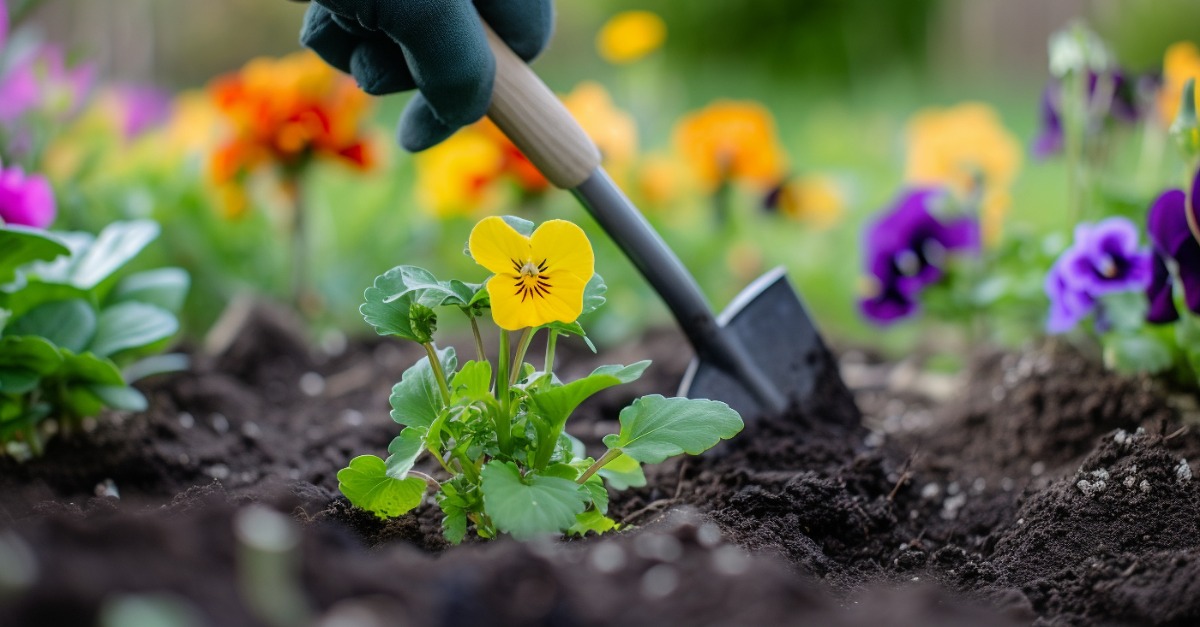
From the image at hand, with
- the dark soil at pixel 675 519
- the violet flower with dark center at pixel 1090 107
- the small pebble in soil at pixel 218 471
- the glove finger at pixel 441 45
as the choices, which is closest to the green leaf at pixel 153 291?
the dark soil at pixel 675 519

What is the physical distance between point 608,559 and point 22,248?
763mm

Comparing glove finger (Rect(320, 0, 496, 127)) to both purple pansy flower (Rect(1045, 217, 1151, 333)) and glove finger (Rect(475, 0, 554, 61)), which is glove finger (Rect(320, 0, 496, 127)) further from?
purple pansy flower (Rect(1045, 217, 1151, 333))

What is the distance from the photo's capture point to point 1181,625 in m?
0.79

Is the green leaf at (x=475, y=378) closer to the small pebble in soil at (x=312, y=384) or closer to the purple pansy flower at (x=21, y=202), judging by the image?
the purple pansy flower at (x=21, y=202)

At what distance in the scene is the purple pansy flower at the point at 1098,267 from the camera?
1.33 meters

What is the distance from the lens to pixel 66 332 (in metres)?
1.24

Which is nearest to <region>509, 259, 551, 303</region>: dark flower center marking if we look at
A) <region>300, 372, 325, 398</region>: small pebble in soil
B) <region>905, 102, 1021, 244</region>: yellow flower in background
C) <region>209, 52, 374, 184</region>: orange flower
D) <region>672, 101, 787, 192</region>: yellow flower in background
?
<region>300, 372, 325, 398</region>: small pebble in soil

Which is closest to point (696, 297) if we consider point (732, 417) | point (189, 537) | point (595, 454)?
point (595, 454)

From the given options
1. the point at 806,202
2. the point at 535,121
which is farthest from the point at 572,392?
the point at 806,202

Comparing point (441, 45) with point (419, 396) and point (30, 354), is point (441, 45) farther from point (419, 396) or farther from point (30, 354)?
point (30, 354)

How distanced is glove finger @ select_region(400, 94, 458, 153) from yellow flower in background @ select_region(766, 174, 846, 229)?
1.49m

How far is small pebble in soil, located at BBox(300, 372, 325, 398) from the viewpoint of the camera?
176 cm

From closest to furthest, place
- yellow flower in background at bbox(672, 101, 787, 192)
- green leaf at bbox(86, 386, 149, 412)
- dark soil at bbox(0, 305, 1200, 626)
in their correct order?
dark soil at bbox(0, 305, 1200, 626) → green leaf at bbox(86, 386, 149, 412) → yellow flower in background at bbox(672, 101, 787, 192)

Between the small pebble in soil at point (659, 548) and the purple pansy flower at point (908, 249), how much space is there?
1109 mm
